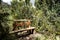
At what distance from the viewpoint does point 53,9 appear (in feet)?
56.0

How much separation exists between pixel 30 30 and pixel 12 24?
234cm

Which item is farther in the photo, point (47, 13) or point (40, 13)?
point (47, 13)

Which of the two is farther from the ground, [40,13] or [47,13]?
[40,13]

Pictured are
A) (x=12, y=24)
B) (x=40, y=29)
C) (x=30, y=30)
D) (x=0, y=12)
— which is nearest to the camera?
(x=0, y=12)

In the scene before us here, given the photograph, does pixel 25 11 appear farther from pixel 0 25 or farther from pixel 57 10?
pixel 0 25

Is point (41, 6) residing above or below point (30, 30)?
above

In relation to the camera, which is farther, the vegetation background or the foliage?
the foliage

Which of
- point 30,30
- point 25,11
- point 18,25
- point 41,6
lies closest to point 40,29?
point 30,30

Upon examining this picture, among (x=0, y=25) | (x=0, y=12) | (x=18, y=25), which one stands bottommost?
(x=18, y=25)

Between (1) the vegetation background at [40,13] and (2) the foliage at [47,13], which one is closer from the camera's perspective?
(1) the vegetation background at [40,13]

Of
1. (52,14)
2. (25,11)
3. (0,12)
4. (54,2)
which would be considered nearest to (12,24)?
(0,12)

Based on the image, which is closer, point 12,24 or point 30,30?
point 12,24

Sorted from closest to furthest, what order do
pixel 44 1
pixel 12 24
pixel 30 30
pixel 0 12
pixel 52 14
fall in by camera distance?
pixel 0 12, pixel 12 24, pixel 30 30, pixel 52 14, pixel 44 1

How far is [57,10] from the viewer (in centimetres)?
1683
